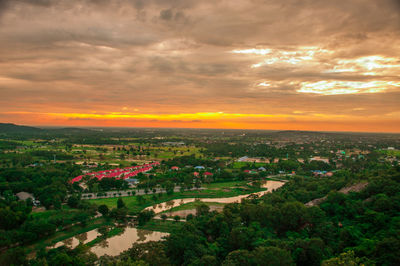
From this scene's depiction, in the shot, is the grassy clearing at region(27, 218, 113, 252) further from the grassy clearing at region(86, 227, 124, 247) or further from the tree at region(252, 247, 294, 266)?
the tree at region(252, 247, 294, 266)

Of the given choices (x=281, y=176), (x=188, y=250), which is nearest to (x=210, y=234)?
(x=188, y=250)

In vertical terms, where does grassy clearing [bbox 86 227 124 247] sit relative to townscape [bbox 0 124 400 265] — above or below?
below

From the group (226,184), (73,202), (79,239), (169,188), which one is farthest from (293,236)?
(226,184)

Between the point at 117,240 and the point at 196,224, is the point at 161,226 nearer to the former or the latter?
the point at 117,240

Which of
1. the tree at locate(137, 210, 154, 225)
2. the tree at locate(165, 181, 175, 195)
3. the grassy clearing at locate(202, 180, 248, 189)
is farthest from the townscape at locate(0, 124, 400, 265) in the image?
the grassy clearing at locate(202, 180, 248, 189)

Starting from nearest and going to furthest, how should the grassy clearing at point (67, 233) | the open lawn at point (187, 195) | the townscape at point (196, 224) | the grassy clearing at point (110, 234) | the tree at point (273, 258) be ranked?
1. the tree at point (273, 258)
2. the townscape at point (196, 224)
3. the grassy clearing at point (67, 233)
4. the grassy clearing at point (110, 234)
5. the open lawn at point (187, 195)

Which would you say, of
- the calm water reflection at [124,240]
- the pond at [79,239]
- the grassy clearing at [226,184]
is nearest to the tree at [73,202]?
the pond at [79,239]

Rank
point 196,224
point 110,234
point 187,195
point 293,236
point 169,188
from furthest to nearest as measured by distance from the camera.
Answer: point 169,188 → point 187,195 → point 110,234 → point 196,224 → point 293,236

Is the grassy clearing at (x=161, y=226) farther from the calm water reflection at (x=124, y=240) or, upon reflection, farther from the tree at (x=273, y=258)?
the tree at (x=273, y=258)

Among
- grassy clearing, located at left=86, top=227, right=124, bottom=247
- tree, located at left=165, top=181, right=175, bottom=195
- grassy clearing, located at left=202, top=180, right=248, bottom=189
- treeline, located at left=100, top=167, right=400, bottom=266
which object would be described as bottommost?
grassy clearing, located at left=86, top=227, right=124, bottom=247
